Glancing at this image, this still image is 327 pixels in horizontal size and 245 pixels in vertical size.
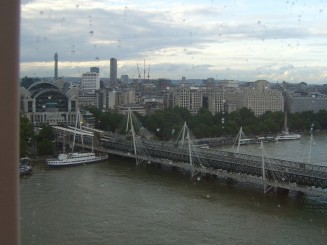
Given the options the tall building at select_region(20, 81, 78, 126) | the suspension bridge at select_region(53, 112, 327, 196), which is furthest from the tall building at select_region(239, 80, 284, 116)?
the suspension bridge at select_region(53, 112, 327, 196)

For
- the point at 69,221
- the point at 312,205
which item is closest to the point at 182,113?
the point at 312,205

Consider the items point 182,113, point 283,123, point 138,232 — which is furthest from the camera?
point 283,123

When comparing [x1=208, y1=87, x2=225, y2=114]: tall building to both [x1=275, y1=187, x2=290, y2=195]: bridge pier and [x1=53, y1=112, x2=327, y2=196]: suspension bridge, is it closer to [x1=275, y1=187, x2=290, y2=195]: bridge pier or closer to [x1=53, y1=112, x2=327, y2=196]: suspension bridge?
[x1=53, y1=112, x2=327, y2=196]: suspension bridge

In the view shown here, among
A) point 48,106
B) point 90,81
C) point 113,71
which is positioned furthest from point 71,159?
point 113,71

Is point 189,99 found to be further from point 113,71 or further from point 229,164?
point 113,71

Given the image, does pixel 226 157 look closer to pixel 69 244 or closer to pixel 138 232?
pixel 138 232
